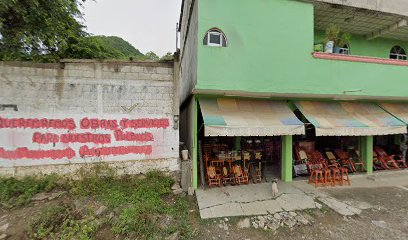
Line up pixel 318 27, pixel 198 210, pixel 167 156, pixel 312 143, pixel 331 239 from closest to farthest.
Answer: pixel 331 239 < pixel 198 210 < pixel 167 156 < pixel 318 27 < pixel 312 143

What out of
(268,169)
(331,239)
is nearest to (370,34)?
(268,169)

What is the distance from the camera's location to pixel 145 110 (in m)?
6.21

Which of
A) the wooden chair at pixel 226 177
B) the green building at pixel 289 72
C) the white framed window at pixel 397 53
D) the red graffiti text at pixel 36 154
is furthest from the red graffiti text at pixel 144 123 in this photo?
the white framed window at pixel 397 53

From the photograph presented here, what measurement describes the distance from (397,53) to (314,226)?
38.1ft

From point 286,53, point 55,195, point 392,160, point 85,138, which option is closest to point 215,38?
point 286,53

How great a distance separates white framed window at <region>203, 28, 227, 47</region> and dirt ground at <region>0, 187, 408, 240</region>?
521 cm

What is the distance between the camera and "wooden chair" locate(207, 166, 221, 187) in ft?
22.0

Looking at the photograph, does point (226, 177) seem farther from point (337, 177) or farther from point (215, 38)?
point (215, 38)

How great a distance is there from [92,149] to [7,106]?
106 inches

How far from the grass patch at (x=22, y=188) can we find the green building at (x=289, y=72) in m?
4.51

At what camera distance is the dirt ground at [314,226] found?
4398mm

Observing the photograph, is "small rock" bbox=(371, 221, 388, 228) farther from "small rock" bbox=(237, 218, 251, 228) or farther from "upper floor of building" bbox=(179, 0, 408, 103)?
"upper floor of building" bbox=(179, 0, 408, 103)

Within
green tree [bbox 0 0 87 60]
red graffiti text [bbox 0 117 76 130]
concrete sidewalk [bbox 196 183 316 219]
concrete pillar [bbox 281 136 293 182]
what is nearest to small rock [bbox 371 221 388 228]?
concrete sidewalk [bbox 196 183 316 219]

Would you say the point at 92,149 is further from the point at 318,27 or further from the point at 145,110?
the point at 318,27
